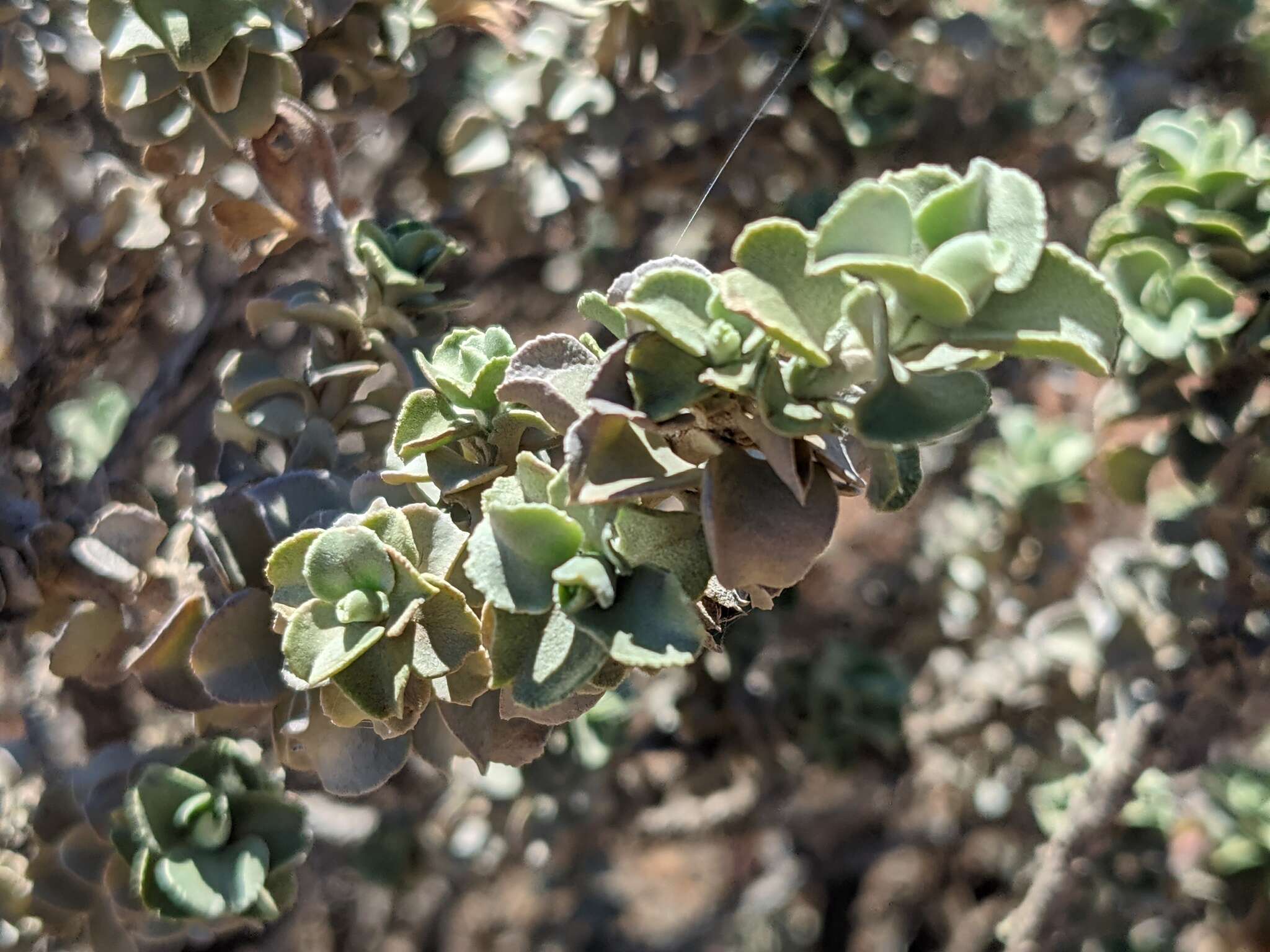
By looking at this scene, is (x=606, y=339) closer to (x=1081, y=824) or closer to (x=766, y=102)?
(x=766, y=102)

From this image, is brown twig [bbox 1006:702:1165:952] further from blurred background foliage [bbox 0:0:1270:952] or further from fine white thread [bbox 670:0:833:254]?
fine white thread [bbox 670:0:833:254]

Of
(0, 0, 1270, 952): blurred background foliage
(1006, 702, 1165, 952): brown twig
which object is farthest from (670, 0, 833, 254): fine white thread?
(1006, 702, 1165, 952): brown twig

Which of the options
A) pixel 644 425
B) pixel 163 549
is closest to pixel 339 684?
pixel 644 425

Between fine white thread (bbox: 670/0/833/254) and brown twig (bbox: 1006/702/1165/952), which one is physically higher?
fine white thread (bbox: 670/0/833/254)

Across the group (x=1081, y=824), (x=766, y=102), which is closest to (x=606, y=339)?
(x=766, y=102)

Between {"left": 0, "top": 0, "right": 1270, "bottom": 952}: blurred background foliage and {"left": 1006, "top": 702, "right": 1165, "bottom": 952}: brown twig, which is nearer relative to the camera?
{"left": 0, "top": 0, "right": 1270, "bottom": 952}: blurred background foliage

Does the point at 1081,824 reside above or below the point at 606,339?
below

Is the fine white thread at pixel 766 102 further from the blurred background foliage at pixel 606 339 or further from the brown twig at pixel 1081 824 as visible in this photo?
the brown twig at pixel 1081 824

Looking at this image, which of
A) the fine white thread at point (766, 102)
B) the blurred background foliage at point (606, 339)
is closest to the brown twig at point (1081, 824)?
the blurred background foliage at point (606, 339)

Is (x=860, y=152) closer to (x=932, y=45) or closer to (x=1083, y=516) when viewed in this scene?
(x=932, y=45)
